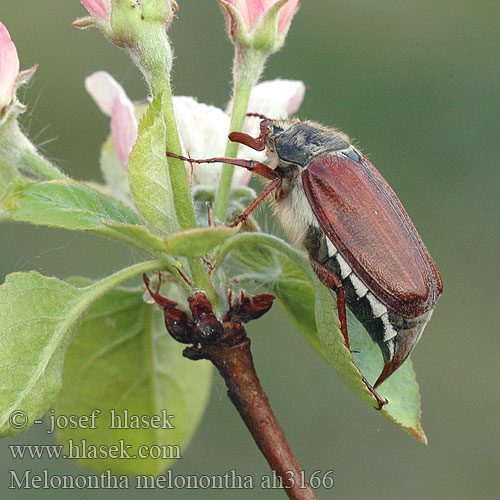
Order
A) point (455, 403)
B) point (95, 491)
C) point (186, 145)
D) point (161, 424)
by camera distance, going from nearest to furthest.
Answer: point (186, 145)
point (161, 424)
point (95, 491)
point (455, 403)

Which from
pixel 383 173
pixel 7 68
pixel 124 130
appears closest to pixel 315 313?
pixel 124 130

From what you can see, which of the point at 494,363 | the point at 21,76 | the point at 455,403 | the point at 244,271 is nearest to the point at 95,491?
the point at 455,403

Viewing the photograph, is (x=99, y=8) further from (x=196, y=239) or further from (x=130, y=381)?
(x=130, y=381)

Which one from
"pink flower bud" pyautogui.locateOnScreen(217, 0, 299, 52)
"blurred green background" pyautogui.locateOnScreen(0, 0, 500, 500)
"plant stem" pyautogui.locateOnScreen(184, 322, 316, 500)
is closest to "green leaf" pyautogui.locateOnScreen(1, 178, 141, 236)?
"plant stem" pyautogui.locateOnScreen(184, 322, 316, 500)

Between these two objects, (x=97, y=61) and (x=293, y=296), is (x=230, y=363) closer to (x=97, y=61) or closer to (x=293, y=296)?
(x=293, y=296)

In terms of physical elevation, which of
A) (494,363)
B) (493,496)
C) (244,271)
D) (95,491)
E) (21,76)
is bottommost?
(95,491)

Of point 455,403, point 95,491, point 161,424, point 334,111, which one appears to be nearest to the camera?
point 161,424

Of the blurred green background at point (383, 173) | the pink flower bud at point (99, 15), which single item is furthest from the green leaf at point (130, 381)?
the blurred green background at point (383, 173)

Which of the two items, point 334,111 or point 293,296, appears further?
point 334,111
